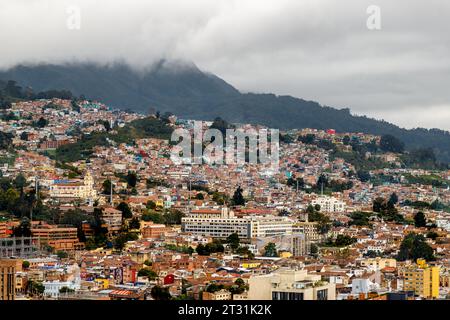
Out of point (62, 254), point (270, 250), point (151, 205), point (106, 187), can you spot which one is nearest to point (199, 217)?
point (151, 205)

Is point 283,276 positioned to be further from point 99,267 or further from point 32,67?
point 32,67

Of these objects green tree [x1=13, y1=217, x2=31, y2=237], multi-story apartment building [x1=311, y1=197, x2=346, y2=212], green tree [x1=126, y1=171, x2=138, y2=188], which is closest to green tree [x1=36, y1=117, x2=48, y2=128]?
green tree [x1=126, y1=171, x2=138, y2=188]

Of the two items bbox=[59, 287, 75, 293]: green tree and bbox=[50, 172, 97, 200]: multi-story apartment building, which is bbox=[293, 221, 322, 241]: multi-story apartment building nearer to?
bbox=[50, 172, 97, 200]: multi-story apartment building

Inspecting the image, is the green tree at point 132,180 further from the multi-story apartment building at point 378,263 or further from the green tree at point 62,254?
the multi-story apartment building at point 378,263

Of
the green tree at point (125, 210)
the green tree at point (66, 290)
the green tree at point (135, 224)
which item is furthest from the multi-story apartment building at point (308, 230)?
the green tree at point (66, 290)

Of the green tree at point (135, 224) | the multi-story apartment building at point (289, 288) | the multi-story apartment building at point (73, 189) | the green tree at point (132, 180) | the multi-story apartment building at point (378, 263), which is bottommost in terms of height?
the multi-story apartment building at point (378, 263)
